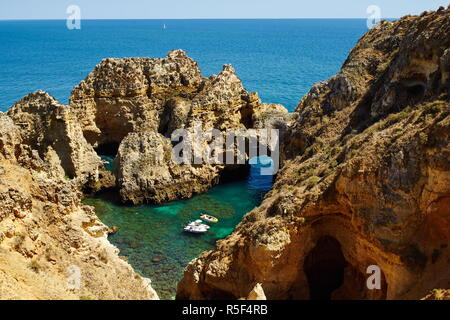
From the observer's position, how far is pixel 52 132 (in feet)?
133

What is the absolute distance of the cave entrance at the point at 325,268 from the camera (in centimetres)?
2080

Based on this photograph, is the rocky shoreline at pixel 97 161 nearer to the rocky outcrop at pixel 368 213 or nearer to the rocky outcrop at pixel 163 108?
the rocky outcrop at pixel 163 108

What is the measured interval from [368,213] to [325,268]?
4.64 metres

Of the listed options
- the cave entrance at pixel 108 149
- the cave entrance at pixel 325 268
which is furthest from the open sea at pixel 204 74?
the cave entrance at pixel 108 149

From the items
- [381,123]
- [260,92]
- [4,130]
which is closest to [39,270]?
[4,130]

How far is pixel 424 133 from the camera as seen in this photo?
54.2ft

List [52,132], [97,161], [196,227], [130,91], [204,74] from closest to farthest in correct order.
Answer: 1. [196,227]
2. [52,132]
3. [97,161]
4. [130,91]
5. [204,74]

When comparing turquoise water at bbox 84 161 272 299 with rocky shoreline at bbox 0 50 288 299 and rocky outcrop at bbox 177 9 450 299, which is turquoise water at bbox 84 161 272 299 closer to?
rocky shoreline at bbox 0 50 288 299

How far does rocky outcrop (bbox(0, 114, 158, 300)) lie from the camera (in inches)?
499

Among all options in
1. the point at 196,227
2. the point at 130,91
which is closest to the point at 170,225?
the point at 196,227

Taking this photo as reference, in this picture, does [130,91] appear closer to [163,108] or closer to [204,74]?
[163,108]

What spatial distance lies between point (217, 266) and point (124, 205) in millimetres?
20953

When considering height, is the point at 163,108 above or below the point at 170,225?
above
